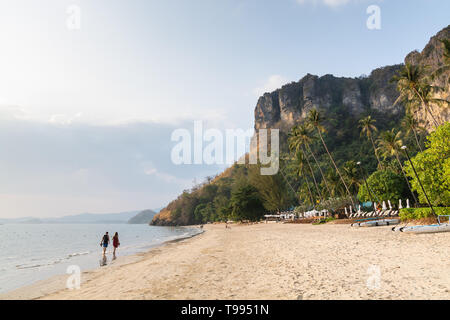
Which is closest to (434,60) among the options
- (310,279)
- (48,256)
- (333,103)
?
(333,103)

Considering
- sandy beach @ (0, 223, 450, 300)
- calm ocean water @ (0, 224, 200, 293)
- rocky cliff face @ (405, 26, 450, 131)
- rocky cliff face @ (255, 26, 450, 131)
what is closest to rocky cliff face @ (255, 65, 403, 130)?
rocky cliff face @ (255, 26, 450, 131)

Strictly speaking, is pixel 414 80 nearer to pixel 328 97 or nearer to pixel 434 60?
pixel 434 60

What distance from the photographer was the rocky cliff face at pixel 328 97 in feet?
421

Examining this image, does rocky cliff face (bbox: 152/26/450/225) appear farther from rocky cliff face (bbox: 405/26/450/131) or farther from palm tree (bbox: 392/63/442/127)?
palm tree (bbox: 392/63/442/127)

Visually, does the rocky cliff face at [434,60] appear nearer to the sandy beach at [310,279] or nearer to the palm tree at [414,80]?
the palm tree at [414,80]

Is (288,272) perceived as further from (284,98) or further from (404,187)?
(284,98)

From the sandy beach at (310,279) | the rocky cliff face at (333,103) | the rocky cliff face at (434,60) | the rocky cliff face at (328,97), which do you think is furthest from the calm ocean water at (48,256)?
the rocky cliff face at (328,97)

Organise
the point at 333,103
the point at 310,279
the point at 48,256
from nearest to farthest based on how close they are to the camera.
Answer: the point at 310,279, the point at 48,256, the point at 333,103

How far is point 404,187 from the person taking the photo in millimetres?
41531

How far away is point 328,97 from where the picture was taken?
146 metres

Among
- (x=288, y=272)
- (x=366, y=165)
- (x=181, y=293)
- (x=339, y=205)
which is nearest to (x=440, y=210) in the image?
(x=288, y=272)

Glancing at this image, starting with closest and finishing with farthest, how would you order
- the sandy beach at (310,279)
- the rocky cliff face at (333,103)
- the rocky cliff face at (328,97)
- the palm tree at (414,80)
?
the sandy beach at (310,279) → the palm tree at (414,80) → the rocky cliff face at (333,103) → the rocky cliff face at (328,97)

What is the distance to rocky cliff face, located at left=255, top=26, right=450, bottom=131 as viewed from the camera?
421 ft

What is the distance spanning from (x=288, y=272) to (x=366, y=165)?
9106 centimetres
